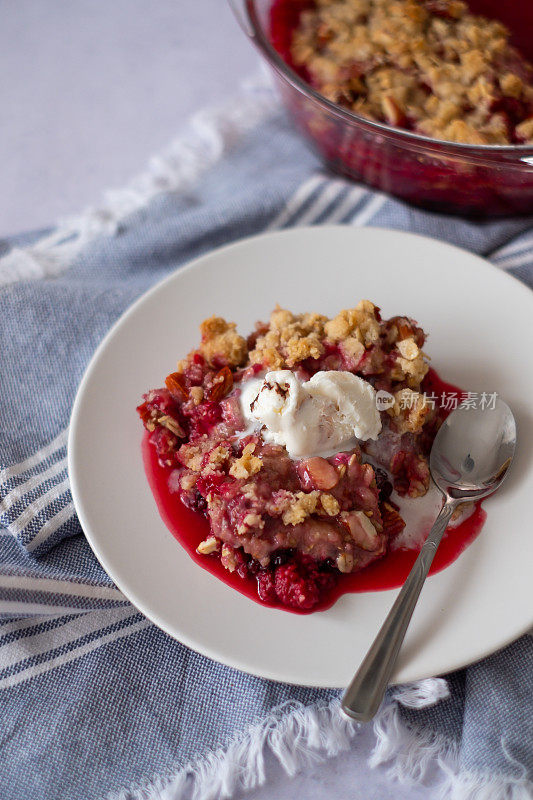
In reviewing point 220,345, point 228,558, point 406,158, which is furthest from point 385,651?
point 406,158

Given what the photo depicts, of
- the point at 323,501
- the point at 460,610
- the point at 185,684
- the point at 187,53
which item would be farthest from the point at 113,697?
the point at 187,53

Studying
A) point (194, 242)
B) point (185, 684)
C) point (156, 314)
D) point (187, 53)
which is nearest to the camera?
point (185, 684)

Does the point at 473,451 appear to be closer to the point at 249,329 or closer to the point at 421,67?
the point at 249,329

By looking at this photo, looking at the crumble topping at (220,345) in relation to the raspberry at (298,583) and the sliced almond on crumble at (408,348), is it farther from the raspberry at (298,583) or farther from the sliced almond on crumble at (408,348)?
the raspberry at (298,583)

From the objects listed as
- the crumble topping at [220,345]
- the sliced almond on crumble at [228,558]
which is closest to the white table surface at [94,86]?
the crumble topping at [220,345]

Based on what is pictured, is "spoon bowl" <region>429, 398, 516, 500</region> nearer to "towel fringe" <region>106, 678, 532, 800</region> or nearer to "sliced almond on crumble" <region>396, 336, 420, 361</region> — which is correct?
"sliced almond on crumble" <region>396, 336, 420, 361</region>

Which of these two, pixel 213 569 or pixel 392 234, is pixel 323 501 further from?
pixel 392 234
